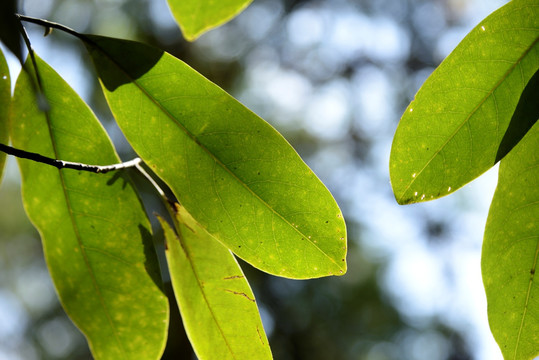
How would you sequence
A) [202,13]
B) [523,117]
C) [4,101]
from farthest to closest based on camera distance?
[4,101] → [523,117] → [202,13]

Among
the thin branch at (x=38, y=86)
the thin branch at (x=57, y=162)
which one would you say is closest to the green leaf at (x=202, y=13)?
the thin branch at (x=57, y=162)

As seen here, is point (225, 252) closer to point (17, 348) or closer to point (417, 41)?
point (417, 41)

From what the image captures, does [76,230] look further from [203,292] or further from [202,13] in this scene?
[202,13]

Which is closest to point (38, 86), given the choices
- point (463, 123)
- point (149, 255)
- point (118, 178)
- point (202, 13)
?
point (118, 178)

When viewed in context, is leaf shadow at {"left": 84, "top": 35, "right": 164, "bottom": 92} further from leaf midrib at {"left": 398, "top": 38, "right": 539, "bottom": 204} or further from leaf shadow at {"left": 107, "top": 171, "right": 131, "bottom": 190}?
leaf midrib at {"left": 398, "top": 38, "right": 539, "bottom": 204}

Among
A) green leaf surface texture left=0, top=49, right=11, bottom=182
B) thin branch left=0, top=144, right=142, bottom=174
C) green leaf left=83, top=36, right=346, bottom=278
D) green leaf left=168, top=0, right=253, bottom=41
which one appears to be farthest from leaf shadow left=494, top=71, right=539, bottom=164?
green leaf surface texture left=0, top=49, right=11, bottom=182

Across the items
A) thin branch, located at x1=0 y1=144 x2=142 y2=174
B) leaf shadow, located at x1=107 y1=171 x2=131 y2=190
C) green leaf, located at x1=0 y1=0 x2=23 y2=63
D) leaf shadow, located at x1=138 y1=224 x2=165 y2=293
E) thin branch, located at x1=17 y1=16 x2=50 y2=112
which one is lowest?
leaf shadow, located at x1=138 y1=224 x2=165 y2=293

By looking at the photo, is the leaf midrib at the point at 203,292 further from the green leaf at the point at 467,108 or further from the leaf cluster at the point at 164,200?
the green leaf at the point at 467,108
